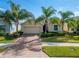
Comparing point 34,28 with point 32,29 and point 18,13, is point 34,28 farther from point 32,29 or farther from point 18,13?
point 18,13

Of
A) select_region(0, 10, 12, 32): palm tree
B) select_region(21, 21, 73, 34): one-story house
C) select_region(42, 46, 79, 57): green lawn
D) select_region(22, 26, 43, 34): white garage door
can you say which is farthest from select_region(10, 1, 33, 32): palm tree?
select_region(42, 46, 79, 57): green lawn

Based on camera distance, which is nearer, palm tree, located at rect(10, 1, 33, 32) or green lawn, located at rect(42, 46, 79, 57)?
green lawn, located at rect(42, 46, 79, 57)

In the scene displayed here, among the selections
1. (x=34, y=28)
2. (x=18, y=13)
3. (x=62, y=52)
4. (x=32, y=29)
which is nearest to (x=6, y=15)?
(x=18, y=13)

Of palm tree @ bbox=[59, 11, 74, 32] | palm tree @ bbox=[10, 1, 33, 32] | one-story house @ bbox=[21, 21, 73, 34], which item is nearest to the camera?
palm tree @ bbox=[10, 1, 33, 32]

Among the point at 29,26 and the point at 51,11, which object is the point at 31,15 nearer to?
the point at 51,11

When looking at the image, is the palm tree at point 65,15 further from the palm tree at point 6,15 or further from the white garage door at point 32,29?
the palm tree at point 6,15

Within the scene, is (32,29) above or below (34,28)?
below

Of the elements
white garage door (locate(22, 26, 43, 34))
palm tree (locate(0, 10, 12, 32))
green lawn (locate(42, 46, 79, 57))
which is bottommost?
green lawn (locate(42, 46, 79, 57))

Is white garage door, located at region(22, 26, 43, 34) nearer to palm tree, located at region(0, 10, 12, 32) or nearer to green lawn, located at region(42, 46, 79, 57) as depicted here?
palm tree, located at region(0, 10, 12, 32)

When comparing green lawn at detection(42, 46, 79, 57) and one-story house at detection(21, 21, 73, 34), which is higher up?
one-story house at detection(21, 21, 73, 34)

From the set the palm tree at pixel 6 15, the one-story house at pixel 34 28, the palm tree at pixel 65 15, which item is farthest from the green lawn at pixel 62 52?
the one-story house at pixel 34 28

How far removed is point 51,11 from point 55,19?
189 centimetres

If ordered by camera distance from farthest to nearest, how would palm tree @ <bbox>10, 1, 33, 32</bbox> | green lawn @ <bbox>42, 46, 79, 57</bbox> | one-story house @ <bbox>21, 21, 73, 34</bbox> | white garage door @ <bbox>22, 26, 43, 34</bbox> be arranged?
white garage door @ <bbox>22, 26, 43, 34</bbox>, one-story house @ <bbox>21, 21, 73, 34</bbox>, palm tree @ <bbox>10, 1, 33, 32</bbox>, green lawn @ <bbox>42, 46, 79, 57</bbox>

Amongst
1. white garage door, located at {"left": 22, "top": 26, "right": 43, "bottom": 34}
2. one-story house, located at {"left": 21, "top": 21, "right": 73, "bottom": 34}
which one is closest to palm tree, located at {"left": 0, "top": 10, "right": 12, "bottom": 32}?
one-story house, located at {"left": 21, "top": 21, "right": 73, "bottom": 34}
